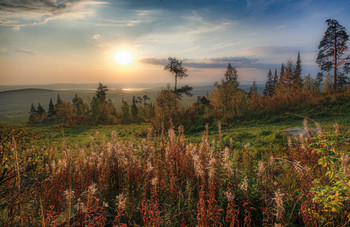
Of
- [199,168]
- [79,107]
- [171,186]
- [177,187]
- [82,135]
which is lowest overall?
[82,135]

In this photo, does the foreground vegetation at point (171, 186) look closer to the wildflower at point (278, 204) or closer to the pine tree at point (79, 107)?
the wildflower at point (278, 204)

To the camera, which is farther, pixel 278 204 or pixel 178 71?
pixel 178 71

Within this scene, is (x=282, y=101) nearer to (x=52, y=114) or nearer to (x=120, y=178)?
(x=120, y=178)

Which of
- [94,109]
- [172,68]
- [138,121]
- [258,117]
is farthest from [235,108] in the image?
[94,109]

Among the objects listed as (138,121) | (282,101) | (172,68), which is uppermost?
(172,68)

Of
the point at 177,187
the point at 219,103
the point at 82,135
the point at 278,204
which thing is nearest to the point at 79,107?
the point at 82,135

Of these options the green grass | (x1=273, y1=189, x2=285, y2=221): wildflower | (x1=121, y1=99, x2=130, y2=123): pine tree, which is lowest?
the green grass

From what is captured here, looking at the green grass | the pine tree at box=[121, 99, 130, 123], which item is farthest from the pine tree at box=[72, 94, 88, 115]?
the green grass

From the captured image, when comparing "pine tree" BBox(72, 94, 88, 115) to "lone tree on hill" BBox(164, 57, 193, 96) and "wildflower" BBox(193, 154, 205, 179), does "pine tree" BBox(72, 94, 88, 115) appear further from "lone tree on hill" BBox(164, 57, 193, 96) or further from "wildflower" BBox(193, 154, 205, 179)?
"wildflower" BBox(193, 154, 205, 179)

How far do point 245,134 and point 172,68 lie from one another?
1701cm

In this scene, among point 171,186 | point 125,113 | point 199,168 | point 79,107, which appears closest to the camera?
point 199,168

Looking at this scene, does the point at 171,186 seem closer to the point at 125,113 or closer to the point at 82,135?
the point at 82,135

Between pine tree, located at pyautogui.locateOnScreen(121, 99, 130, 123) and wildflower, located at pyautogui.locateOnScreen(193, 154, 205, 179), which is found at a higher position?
wildflower, located at pyautogui.locateOnScreen(193, 154, 205, 179)

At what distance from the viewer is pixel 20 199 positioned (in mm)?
2740
